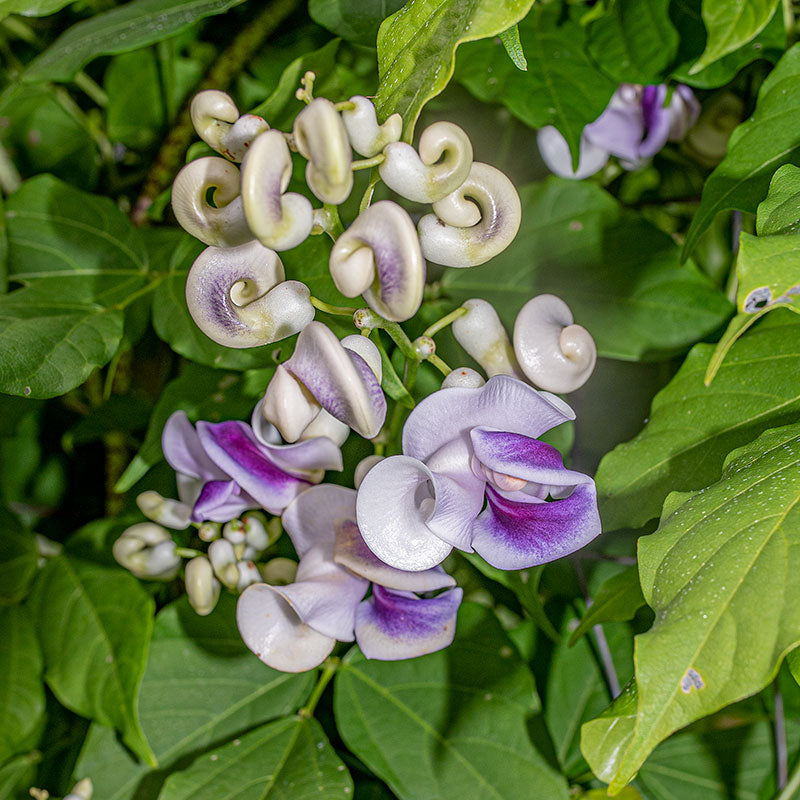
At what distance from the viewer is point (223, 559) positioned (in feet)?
2.10

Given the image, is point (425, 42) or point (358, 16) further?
point (358, 16)

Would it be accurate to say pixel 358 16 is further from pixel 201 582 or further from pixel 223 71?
pixel 201 582

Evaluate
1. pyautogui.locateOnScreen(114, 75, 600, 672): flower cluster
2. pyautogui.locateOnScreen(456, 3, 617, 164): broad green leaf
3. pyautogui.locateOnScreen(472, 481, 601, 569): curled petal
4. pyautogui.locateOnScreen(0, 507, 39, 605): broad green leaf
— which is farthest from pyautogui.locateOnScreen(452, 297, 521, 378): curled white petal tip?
pyautogui.locateOnScreen(0, 507, 39, 605): broad green leaf

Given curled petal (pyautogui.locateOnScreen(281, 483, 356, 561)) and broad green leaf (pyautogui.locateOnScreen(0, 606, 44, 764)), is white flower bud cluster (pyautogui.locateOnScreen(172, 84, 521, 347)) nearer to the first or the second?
curled petal (pyautogui.locateOnScreen(281, 483, 356, 561))

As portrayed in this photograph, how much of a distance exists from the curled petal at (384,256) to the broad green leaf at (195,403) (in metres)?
0.32

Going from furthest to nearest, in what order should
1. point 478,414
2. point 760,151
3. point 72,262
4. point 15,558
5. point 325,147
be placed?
point 15,558 < point 72,262 < point 760,151 < point 478,414 < point 325,147

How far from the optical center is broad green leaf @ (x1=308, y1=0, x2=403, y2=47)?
637mm

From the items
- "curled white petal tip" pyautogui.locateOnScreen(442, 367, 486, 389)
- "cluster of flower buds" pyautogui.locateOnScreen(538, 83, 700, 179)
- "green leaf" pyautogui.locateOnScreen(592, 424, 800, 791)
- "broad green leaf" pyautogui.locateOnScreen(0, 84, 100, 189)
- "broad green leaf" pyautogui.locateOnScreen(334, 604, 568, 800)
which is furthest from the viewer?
"broad green leaf" pyautogui.locateOnScreen(0, 84, 100, 189)

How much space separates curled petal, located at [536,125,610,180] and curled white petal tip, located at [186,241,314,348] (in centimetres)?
44

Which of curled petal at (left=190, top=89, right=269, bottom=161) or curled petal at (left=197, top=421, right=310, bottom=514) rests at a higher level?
curled petal at (left=190, top=89, right=269, bottom=161)

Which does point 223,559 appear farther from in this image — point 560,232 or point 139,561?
point 560,232

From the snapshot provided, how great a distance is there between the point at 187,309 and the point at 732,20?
0.44 meters

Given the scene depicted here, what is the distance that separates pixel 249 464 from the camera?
1.79 ft

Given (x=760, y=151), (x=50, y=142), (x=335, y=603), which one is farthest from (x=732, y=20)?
(x=50, y=142)
